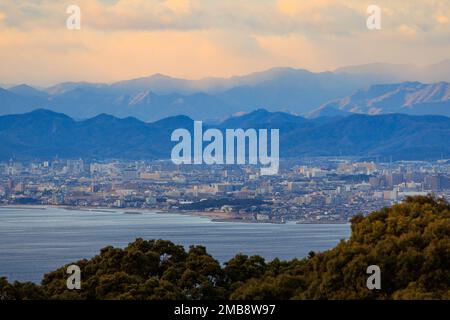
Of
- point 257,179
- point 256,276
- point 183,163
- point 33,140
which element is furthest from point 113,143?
point 256,276

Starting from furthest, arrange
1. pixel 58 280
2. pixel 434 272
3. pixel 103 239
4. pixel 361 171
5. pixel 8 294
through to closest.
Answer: pixel 361 171 < pixel 103 239 < pixel 58 280 < pixel 8 294 < pixel 434 272

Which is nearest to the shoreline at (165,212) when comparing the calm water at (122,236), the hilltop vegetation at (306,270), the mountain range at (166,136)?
the calm water at (122,236)

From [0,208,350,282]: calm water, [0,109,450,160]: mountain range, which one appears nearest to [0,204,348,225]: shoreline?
[0,208,350,282]: calm water

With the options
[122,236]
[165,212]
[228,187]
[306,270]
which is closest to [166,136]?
[228,187]

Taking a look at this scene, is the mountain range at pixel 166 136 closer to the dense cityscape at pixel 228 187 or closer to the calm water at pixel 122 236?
the dense cityscape at pixel 228 187
